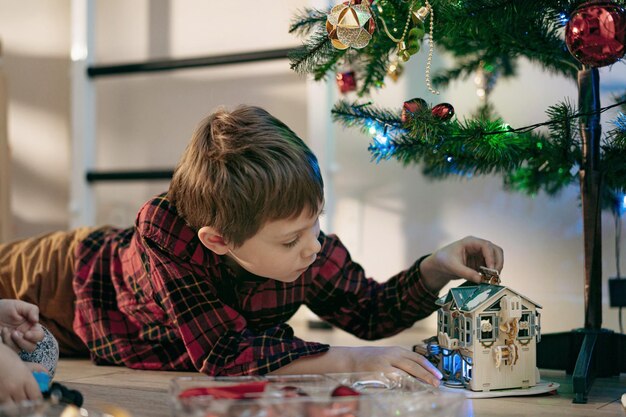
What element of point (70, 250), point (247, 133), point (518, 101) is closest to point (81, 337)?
point (70, 250)

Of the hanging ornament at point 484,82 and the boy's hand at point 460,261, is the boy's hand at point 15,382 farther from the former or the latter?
the hanging ornament at point 484,82

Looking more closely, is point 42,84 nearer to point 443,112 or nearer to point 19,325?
point 19,325

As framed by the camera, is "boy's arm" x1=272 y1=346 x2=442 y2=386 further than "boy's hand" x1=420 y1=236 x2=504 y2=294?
No

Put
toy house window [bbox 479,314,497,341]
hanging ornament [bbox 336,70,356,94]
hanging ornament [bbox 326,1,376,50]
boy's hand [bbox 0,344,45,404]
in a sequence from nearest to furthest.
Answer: boy's hand [bbox 0,344,45,404], toy house window [bbox 479,314,497,341], hanging ornament [bbox 326,1,376,50], hanging ornament [bbox 336,70,356,94]

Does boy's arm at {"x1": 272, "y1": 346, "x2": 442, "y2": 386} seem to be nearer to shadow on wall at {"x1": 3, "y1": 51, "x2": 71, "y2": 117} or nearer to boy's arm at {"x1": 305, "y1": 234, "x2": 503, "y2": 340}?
boy's arm at {"x1": 305, "y1": 234, "x2": 503, "y2": 340}

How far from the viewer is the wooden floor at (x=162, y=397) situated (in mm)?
869

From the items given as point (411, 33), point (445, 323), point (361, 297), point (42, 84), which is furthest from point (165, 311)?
point (42, 84)

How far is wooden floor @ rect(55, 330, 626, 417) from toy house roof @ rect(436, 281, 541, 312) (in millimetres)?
111

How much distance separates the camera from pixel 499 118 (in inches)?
43.6

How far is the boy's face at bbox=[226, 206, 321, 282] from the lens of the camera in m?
1.00

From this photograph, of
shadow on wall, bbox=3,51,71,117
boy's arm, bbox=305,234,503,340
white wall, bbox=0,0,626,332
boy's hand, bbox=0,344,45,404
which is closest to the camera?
boy's hand, bbox=0,344,45,404

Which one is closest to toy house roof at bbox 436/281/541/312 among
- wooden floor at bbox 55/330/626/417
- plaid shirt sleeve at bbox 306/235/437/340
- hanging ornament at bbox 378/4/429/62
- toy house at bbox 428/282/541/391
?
toy house at bbox 428/282/541/391

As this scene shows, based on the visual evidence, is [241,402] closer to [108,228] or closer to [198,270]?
[198,270]

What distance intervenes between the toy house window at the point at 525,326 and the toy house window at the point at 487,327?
38mm
